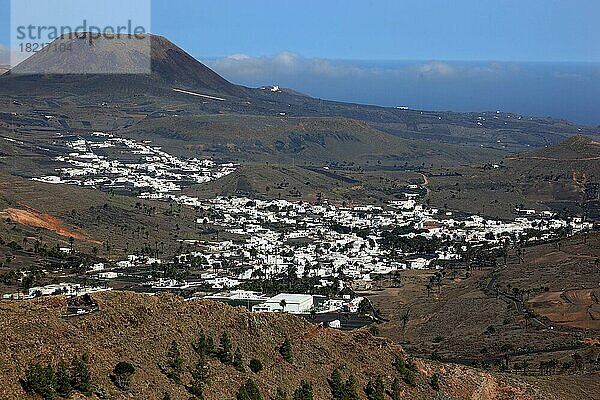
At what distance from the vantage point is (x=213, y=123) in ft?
473

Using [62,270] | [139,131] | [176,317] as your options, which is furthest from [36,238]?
[139,131]

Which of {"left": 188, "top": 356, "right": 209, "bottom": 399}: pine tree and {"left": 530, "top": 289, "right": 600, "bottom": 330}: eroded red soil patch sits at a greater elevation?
{"left": 188, "top": 356, "right": 209, "bottom": 399}: pine tree

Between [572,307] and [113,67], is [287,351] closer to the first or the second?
[572,307]

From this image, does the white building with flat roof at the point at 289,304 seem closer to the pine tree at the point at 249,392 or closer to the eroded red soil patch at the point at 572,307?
the eroded red soil patch at the point at 572,307

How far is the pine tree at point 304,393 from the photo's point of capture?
22248mm

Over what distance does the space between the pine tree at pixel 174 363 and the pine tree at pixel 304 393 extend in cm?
314

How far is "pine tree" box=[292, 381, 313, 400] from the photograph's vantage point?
22248 mm

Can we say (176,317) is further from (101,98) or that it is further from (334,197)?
(101,98)

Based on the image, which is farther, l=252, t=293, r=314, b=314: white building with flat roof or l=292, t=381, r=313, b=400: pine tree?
l=252, t=293, r=314, b=314: white building with flat roof

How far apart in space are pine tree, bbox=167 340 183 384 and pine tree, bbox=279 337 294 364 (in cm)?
369

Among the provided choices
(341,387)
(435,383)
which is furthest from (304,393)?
(435,383)

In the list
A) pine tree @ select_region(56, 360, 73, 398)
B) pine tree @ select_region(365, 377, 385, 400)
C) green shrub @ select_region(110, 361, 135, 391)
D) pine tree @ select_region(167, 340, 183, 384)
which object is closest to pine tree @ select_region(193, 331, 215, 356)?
pine tree @ select_region(167, 340, 183, 384)

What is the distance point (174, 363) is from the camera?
21219 millimetres

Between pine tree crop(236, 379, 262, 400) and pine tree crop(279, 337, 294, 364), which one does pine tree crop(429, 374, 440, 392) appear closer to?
pine tree crop(279, 337, 294, 364)
